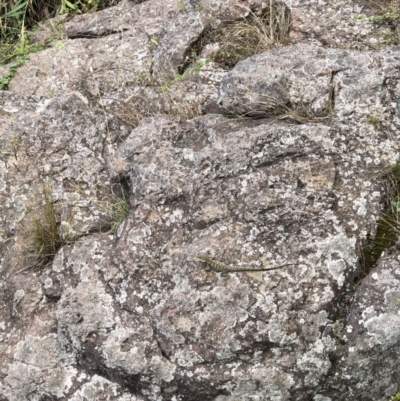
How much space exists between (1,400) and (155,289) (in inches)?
37.2

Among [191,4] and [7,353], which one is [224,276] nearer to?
[7,353]

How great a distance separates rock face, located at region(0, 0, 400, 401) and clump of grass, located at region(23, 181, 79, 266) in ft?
0.16

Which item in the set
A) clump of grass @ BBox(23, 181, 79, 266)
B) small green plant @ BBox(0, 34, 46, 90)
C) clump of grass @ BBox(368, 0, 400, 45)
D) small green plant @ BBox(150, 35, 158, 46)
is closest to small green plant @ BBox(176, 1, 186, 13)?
small green plant @ BBox(150, 35, 158, 46)

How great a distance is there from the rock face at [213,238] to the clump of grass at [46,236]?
0.16ft

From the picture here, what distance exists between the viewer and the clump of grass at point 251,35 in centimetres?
380

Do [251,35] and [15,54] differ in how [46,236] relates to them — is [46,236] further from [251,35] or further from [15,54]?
[15,54]

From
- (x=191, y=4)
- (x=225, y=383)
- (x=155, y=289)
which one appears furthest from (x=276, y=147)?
(x=191, y=4)

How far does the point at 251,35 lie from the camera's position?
3900 millimetres

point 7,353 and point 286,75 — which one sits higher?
point 286,75

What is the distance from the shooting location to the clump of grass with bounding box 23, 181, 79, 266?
10.1 feet

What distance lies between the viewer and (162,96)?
374 centimetres

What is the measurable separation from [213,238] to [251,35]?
5.71 ft

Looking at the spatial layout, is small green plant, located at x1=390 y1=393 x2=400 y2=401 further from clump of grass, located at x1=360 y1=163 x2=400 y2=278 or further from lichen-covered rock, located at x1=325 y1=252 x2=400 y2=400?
clump of grass, located at x1=360 y1=163 x2=400 y2=278

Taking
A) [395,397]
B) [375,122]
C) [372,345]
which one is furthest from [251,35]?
[395,397]
